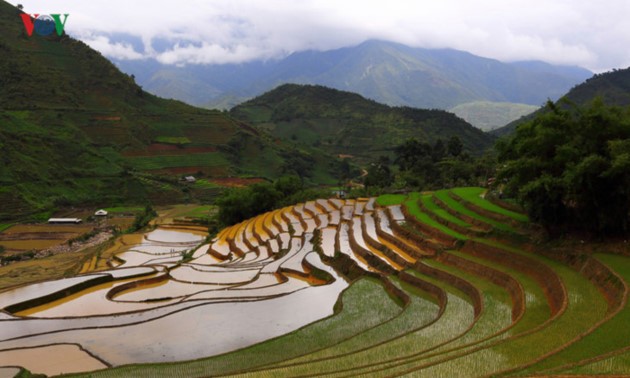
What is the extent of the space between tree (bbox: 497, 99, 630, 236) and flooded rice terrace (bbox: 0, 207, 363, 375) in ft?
26.7

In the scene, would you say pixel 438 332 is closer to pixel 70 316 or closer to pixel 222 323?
pixel 222 323

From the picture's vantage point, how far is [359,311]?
15953mm

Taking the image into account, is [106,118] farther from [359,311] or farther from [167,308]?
[359,311]

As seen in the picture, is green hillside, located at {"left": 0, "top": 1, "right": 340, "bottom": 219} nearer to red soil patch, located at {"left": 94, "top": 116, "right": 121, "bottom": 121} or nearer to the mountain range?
the mountain range

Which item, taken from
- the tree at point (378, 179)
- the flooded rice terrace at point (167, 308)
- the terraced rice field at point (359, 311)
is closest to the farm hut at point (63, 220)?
the flooded rice terrace at point (167, 308)

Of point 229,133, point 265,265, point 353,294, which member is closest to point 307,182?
point 229,133

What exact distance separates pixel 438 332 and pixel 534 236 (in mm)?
7445

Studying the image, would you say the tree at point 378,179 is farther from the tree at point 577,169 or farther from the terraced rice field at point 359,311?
the tree at point 577,169

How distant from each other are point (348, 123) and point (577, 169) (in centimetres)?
10518

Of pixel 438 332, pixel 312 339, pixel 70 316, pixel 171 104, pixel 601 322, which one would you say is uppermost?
pixel 171 104

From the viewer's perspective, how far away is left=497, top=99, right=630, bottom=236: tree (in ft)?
47.7

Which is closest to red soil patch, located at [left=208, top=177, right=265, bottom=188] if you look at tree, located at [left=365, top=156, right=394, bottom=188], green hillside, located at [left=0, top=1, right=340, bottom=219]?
green hillside, located at [left=0, top=1, right=340, bottom=219]

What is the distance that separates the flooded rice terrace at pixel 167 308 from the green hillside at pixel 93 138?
115ft

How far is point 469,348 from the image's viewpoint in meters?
10.4
